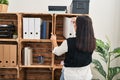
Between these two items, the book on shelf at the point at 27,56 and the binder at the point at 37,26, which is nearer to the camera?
the binder at the point at 37,26

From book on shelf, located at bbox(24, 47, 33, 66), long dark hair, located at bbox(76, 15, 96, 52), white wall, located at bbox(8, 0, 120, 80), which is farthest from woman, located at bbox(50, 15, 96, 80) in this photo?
white wall, located at bbox(8, 0, 120, 80)

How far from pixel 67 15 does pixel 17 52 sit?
987mm

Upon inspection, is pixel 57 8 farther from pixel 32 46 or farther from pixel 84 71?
pixel 84 71

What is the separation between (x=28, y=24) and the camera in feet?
10.4

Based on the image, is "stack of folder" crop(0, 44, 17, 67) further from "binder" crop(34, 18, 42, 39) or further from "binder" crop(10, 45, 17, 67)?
"binder" crop(34, 18, 42, 39)

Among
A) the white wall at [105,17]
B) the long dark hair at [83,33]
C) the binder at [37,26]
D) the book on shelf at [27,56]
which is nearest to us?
the long dark hair at [83,33]

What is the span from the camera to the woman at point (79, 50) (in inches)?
89.3

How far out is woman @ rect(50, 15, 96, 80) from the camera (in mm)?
2268

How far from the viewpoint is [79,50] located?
229cm

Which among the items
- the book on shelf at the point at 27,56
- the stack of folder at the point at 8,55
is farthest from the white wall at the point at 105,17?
the stack of folder at the point at 8,55

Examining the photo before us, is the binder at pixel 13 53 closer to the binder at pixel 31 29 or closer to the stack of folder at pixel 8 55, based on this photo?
the stack of folder at pixel 8 55

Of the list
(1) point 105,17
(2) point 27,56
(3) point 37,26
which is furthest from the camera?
(1) point 105,17

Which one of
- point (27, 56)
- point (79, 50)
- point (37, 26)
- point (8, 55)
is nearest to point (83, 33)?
point (79, 50)

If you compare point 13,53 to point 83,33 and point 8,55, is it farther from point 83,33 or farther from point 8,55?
point 83,33
